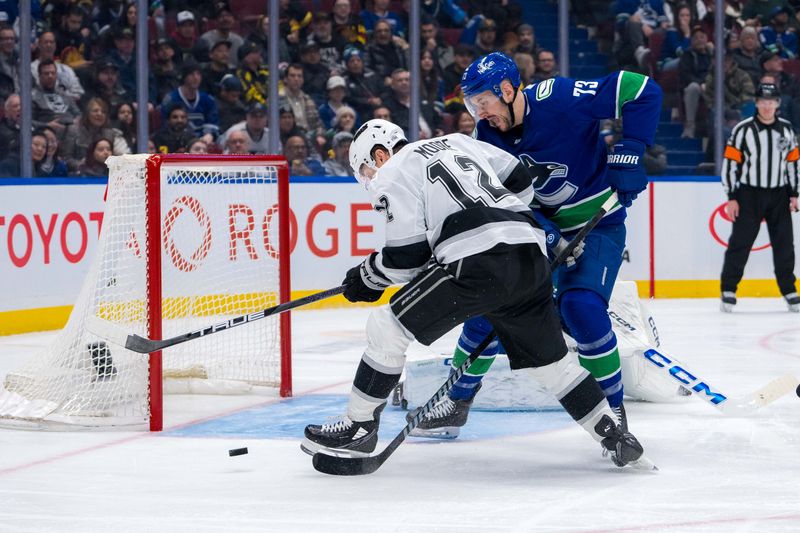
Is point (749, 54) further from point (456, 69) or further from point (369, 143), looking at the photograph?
point (369, 143)

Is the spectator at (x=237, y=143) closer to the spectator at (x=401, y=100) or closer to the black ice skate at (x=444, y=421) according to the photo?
the spectator at (x=401, y=100)

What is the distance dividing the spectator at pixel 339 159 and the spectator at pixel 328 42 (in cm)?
40

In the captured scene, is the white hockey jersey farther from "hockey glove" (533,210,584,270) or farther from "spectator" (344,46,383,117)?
"spectator" (344,46,383,117)

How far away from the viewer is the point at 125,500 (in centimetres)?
302

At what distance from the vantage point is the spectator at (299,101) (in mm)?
7867

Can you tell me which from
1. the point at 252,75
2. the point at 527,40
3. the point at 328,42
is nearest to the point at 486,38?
the point at 527,40

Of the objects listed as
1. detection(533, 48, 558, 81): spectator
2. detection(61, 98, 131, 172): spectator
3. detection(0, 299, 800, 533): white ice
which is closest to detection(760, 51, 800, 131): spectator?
detection(533, 48, 558, 81): spectator

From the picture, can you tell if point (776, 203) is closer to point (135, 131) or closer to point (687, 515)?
point (135, 131)

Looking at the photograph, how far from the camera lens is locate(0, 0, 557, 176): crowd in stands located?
692 centimetres

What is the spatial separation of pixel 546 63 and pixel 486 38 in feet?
1.38

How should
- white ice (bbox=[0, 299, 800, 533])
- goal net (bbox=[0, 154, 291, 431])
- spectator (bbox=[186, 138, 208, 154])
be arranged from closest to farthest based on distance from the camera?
white ice (bbox=[0, 299, 800, 533]), goal net (bbox=[0, 154, 291, 431]), spectator (bbox=[186, 138, 208, 154])

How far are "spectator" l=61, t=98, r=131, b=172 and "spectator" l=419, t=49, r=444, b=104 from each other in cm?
193

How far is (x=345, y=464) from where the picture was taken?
3225 mm

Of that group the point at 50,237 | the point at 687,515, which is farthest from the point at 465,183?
the point at 50,237
